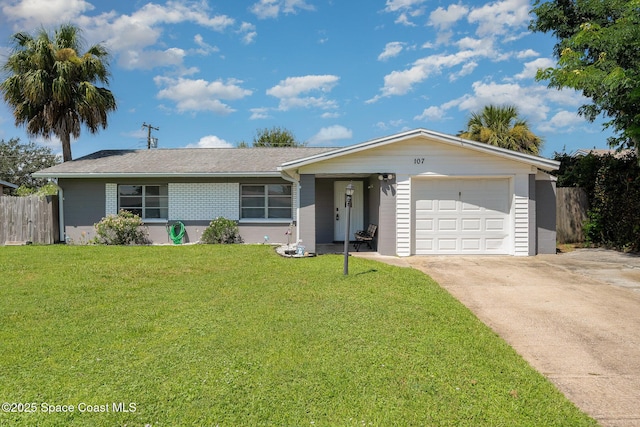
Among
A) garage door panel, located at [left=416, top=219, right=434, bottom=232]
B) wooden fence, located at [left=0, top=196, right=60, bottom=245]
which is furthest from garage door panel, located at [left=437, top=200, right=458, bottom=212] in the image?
wooden fence, located at [left=0, top=196, right=60, bottom=245]

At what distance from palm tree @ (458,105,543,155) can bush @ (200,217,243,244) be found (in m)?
12.0

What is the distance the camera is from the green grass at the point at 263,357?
2.93 metres

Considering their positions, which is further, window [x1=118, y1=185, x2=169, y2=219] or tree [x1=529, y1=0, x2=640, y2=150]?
window [x1=118, y1=185, x2=169, y2=219]

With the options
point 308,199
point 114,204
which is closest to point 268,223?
point 308,199

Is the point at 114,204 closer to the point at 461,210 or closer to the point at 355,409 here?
the point at 461,210

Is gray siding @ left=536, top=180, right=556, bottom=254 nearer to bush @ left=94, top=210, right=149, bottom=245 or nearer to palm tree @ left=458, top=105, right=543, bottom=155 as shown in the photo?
palm tree @ left=458, top=105, right=543, bottom=155

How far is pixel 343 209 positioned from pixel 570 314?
895 centimetres

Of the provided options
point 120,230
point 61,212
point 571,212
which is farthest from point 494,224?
point 61,212

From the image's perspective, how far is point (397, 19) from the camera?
1323cm

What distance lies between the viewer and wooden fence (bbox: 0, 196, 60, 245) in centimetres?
1391

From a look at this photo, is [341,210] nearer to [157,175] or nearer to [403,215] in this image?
[403,215]

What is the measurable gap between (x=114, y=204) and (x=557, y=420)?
14516 mm

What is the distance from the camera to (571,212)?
12.6 m

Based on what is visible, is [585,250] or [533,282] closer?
[533,282]
